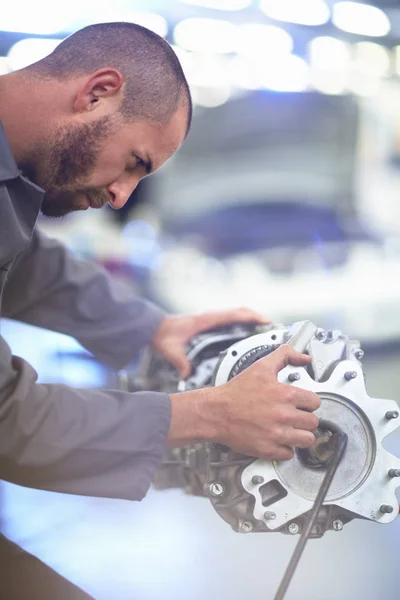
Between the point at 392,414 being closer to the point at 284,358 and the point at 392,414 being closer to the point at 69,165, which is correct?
the point at 284,358

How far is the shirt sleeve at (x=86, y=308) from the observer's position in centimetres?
118

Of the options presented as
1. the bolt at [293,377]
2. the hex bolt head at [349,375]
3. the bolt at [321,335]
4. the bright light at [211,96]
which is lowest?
the hex bolt head at [349,375]

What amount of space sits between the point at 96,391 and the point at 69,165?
30cm

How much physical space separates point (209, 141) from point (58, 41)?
2.11 feet

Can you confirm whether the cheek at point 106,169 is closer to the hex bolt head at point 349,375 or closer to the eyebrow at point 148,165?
the eyebrow at point 148,165

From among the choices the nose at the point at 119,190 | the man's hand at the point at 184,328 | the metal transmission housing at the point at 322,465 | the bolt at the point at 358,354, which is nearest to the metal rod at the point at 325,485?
the metal transmission housing at the point at 322,465

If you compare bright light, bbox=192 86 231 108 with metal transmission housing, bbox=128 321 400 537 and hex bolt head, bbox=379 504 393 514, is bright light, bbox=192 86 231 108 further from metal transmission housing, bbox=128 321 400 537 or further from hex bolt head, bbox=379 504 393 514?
hex bolt head, bbox=379 504 393 514

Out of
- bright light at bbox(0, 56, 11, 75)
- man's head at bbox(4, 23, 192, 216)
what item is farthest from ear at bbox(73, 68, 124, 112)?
bright light at bbox(0, 56, 11, 75)

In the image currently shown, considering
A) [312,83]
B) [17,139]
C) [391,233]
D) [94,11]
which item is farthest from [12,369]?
[391,233]

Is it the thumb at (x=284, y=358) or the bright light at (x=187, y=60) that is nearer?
the thumb at (x=284, y=358)

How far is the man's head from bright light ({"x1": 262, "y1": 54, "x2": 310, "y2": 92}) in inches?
14.6

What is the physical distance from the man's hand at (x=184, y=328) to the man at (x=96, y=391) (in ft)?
0.92

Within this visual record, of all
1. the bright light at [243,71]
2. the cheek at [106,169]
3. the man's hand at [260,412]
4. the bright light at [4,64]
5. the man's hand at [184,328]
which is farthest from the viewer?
the bright light at [243,71]

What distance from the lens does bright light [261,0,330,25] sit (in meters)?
1.12
